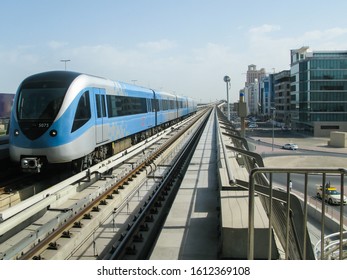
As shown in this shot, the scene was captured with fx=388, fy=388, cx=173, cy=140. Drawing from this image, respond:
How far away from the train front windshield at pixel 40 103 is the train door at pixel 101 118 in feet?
6.04

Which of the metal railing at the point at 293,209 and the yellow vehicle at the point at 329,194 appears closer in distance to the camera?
the metal railing at the point at 293,209

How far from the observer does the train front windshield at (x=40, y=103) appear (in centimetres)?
910

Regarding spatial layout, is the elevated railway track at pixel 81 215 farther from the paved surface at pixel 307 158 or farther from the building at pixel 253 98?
the building at pixel 253 98

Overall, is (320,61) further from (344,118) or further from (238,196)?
(238,196)

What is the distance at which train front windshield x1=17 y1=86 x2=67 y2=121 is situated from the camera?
9102mm

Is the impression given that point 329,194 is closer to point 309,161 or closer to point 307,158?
point 309,161

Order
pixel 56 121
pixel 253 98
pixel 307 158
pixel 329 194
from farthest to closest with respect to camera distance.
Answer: pixel 253 98
pixel 307 158
pixel 56 121
pixel 329 194

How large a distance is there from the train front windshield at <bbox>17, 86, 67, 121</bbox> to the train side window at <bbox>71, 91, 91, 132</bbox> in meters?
0.55

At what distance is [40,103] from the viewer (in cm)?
922

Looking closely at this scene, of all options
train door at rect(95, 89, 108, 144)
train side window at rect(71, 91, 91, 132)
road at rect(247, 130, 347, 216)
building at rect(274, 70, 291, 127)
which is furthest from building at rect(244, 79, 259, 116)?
train side window at rect(71, 91, 91, 132)

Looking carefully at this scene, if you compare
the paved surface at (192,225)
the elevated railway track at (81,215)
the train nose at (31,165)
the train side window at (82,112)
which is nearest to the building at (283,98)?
the elevated railway track at (81,215)

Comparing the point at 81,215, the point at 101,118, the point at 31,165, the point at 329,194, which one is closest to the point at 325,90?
the point at 101,118

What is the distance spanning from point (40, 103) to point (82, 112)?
3.45 ft
